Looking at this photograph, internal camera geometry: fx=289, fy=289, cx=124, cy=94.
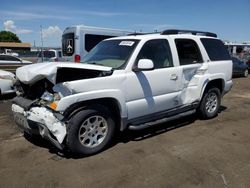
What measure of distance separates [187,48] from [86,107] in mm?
2755

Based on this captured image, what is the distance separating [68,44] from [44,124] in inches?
352

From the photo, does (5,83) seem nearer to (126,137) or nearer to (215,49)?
(126,137)

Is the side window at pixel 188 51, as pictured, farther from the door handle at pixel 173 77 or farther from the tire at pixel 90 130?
the tire at pixel 90 130

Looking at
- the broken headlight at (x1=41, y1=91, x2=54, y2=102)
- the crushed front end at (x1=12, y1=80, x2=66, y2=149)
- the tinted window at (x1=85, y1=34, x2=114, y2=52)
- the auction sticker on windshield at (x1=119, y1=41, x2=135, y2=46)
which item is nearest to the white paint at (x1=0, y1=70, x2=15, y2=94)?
the tinted window at (x1=85, y1=34, x2=114, y2=52)

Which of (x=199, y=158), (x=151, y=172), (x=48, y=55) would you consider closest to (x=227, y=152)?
(x=199, y=158)

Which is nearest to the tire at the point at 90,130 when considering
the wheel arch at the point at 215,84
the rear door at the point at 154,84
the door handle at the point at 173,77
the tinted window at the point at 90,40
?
the rear door at the point at 154,84

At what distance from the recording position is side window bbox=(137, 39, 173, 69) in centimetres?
516

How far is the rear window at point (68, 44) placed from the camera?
12451mm

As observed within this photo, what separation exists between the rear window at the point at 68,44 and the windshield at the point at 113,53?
6.91 metres

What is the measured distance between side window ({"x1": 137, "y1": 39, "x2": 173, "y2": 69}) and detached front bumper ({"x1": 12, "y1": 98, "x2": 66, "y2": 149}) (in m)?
1.86

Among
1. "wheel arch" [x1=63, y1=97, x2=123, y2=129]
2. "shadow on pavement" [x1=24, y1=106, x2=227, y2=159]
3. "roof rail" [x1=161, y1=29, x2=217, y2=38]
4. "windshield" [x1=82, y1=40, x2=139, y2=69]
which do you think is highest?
"roof rail" [x1=161, y1=29, x2=217, y2=38]

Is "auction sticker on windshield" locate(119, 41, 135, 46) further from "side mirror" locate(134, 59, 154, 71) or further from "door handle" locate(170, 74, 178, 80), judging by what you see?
"door handle" locate(170, 74, 178, 80)

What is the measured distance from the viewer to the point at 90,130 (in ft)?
14.5

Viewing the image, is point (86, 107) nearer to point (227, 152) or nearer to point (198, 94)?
point (227, 152)
